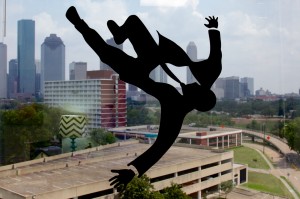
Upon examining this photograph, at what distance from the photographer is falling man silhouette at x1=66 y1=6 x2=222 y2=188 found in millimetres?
1615

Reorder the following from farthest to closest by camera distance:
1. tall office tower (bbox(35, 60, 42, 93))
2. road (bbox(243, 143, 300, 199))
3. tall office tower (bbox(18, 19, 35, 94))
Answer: road (bbox(243, 143, 300, 199)) < tall office tower (bbox(35, 60, 42, 93)) < tall office tower (bbox(18, 19, 35, 94))

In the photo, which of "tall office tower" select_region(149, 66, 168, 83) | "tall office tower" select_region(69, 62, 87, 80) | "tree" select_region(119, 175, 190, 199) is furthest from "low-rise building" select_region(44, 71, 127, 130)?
"tree" select_region(119, 175, 190, 199)

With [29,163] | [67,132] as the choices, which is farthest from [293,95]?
[29,163]

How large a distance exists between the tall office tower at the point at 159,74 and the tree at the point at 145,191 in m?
1.56

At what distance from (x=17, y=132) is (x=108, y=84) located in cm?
187

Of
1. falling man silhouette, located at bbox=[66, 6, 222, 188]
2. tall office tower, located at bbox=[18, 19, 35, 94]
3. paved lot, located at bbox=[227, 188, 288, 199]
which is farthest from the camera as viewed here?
paved lot, located at bbox=[227, 188, 288, 199]

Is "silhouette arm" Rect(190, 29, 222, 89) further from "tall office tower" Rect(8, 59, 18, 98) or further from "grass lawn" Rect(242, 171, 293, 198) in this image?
"grass lawn" Rect(242, 171, 293, 198)

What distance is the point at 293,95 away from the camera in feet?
10.7

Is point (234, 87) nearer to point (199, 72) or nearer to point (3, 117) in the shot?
point (199, 72)

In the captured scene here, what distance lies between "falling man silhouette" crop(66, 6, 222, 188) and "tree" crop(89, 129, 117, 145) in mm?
1016

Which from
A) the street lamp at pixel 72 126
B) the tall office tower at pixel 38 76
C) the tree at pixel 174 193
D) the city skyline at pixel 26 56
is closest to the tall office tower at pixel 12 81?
the city skyline at pixel 26 56

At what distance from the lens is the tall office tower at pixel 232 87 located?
2.66 meters

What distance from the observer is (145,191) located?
134 inches

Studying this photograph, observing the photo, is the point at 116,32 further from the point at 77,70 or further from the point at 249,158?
the point at 249,158
